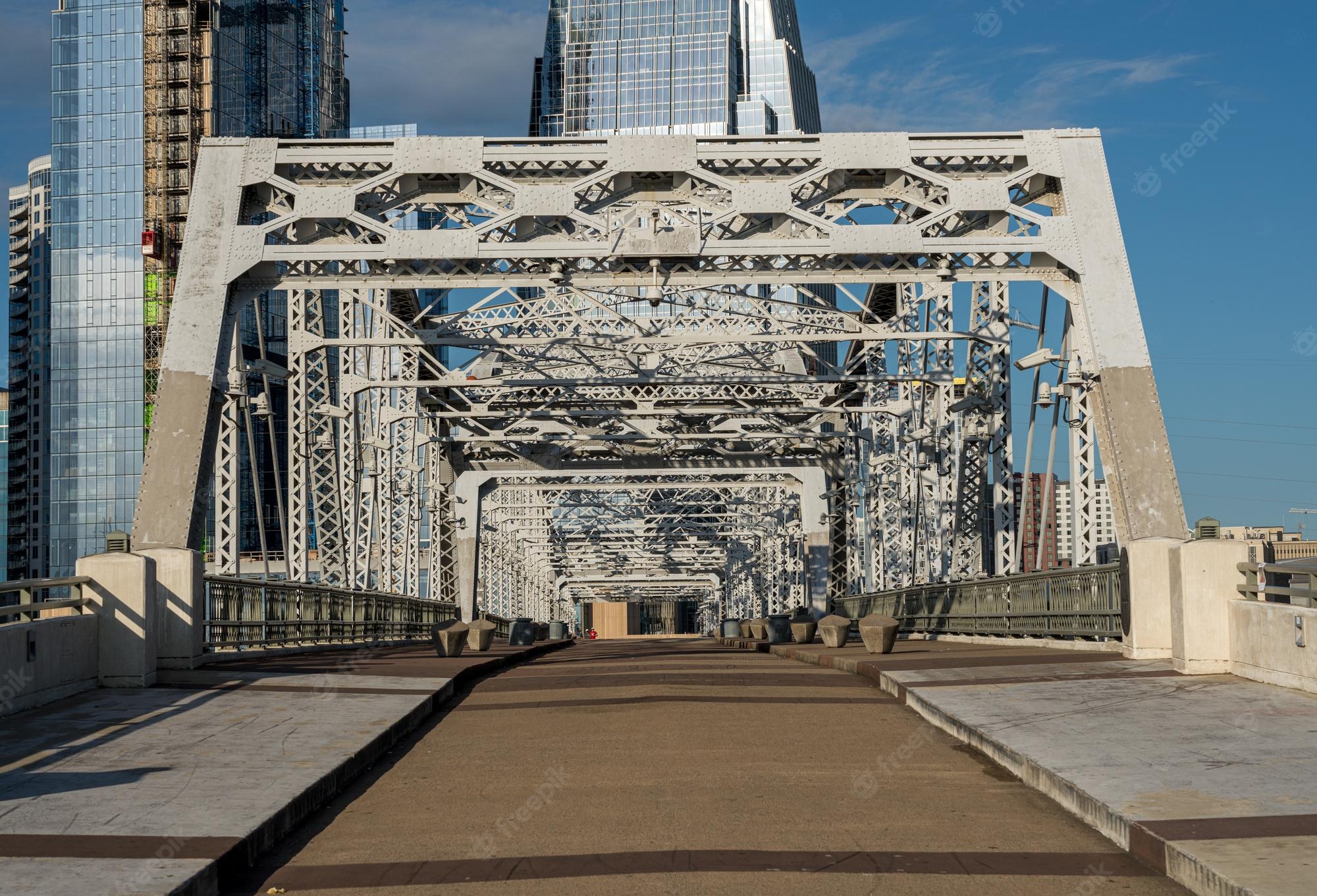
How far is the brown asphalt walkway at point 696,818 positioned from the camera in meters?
7.30

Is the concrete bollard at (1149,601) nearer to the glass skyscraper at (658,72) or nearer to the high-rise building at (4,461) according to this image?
the high-rise building at (4,461)

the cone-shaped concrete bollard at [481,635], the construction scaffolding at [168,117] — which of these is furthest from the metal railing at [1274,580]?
the construction scaffolding at [168,117]

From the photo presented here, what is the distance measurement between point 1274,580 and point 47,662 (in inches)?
474

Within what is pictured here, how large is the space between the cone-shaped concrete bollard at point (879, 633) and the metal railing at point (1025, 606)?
87.5 inches

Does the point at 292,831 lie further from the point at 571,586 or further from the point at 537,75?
the point at 537,75

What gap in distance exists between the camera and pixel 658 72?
17838 cm

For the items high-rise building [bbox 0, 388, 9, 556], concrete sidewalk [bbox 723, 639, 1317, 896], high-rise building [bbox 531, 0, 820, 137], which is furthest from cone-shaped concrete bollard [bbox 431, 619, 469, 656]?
high-rise building [bbox 531, 0, 820, 137]

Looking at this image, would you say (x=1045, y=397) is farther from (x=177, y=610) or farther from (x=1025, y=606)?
(x=177, y=610)

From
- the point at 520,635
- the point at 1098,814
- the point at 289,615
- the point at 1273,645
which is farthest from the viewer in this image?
the point at 520,635

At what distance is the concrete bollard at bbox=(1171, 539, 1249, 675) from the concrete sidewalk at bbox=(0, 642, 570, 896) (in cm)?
743

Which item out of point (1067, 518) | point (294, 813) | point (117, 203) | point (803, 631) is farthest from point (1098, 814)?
point (1067, 518)

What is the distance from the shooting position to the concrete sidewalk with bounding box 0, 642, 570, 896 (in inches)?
282

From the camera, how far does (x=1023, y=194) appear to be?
21172 mm

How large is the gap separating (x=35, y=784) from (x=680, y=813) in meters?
3.93
